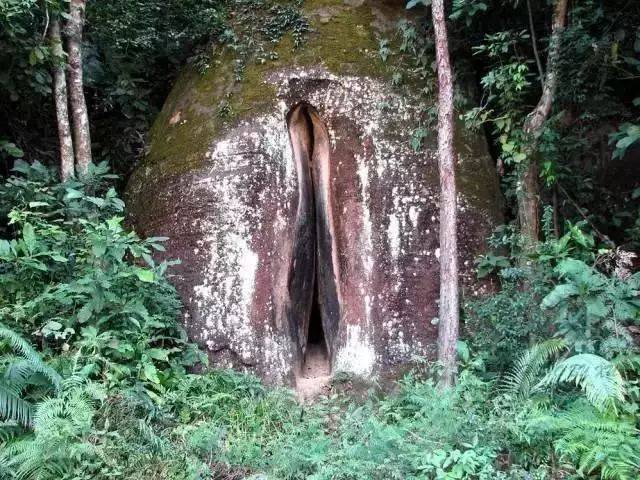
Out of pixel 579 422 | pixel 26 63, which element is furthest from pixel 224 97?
pixel 579 422

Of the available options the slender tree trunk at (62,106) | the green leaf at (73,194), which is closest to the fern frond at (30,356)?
the green leaf at (73,194)

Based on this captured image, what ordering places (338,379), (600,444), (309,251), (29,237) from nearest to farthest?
(600,444) < (29,237) < (338,379) < (309,251)

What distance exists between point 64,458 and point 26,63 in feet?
16.4

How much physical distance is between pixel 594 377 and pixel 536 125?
141 inches

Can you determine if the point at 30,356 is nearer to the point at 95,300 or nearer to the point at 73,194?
the point at 95,300

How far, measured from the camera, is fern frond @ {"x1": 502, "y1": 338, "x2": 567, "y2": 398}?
532 centimetres

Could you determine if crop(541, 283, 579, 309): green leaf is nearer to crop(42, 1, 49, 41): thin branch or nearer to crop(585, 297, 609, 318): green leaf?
crop(585, 297, 609, 318): green leaf

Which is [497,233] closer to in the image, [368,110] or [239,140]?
[368,110]

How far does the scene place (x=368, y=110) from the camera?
25.8 ft

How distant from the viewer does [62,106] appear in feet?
25.4

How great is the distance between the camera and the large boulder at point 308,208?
7.14 m

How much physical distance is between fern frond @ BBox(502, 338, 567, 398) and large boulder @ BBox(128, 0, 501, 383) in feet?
5.31

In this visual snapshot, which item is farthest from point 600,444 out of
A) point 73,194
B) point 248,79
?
point 248,79

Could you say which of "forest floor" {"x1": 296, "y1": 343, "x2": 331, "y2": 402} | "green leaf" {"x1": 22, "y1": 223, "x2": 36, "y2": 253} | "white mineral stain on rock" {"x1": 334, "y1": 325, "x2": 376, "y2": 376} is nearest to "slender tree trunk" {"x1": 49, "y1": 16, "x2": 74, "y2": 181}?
"green leaf" {"x1": 22, "y1": 223, "x2": 36, "y2": 253}
